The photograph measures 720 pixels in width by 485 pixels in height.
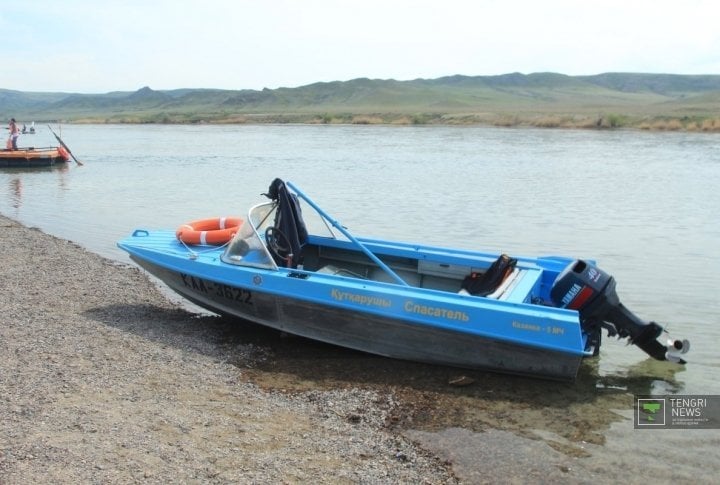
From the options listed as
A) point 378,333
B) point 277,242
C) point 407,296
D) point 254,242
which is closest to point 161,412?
point 378,333

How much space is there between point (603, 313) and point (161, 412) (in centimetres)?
471

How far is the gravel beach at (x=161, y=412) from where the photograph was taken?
5180 millimetres

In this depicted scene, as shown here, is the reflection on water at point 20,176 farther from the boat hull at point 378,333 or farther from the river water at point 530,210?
the boat hull at point 378,333

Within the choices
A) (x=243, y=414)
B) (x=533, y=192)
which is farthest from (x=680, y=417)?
(x=533, y=192)

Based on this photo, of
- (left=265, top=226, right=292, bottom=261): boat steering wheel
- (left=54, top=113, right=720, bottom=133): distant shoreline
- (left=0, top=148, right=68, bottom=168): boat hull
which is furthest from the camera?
(left=54, top=113, right=720, bottom=133): distant shoreline

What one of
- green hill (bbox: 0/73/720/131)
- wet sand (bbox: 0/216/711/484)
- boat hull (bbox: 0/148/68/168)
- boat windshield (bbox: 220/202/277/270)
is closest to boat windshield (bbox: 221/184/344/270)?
boat windshield (bbox: 220/202/277/270)

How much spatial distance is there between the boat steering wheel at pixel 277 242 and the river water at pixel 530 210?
271 cm

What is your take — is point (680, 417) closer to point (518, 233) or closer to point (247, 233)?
point (247, 233)

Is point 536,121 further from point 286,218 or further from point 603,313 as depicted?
point 603,313

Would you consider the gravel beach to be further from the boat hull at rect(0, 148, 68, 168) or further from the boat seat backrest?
the boat hull at rect(0, 148, 68, 168)

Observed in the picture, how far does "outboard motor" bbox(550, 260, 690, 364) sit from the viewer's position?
7629 millimetres

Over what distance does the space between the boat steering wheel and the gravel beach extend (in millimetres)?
1209

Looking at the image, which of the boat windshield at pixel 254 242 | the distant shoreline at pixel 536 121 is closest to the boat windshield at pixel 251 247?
the boat windshield at pixel 254 242

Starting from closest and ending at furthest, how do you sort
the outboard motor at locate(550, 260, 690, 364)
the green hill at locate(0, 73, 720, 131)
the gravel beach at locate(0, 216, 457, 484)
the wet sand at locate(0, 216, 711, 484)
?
the gravel beach at locate(0, 216, 457, 484)
the wet sand at locate(0, 216, 711, 484)
the outboard motor at locate(550, 260, 690, 364)
the green hill at locate(0, 73, 720, 131)
